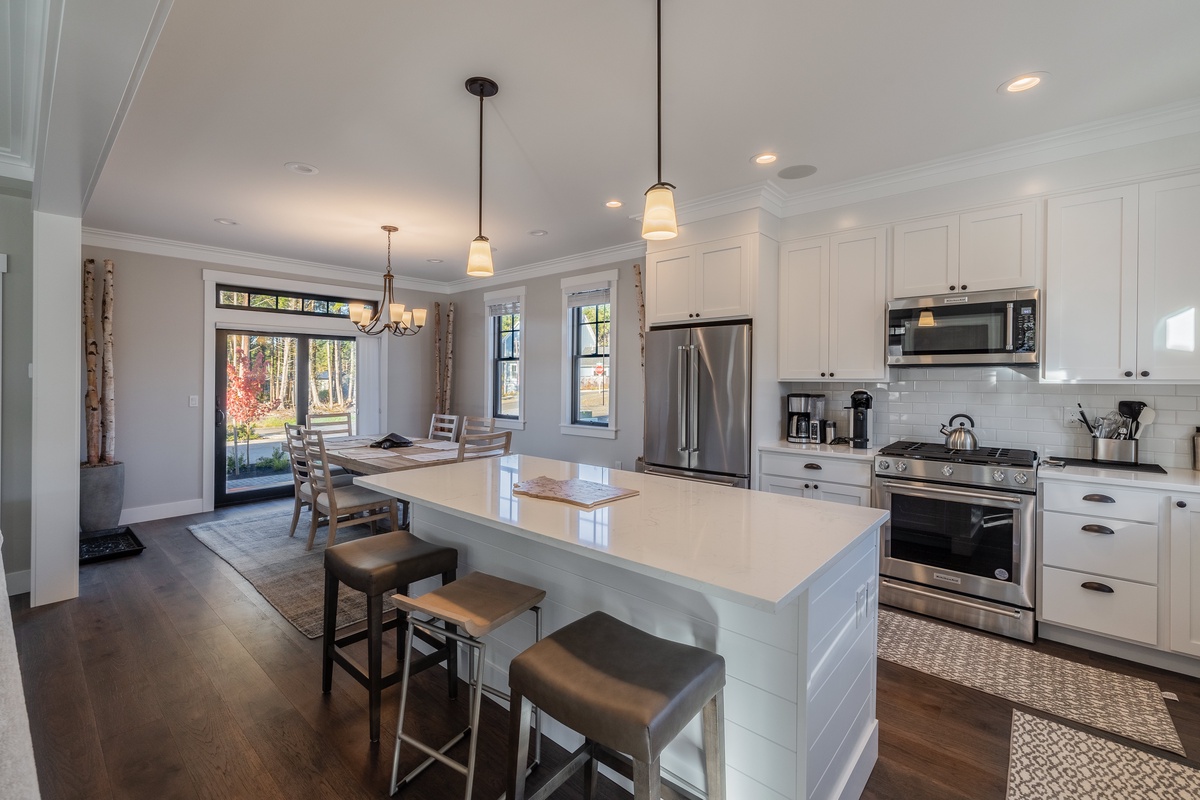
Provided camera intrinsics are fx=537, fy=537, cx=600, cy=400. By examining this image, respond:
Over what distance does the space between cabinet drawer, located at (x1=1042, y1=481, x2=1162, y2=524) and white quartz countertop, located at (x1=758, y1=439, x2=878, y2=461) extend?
33.9 inches

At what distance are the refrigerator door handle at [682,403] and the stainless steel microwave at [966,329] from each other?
52.9 inches

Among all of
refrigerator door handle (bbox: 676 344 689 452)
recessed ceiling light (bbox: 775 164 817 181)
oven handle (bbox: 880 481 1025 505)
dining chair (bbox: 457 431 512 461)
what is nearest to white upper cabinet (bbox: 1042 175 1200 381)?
oven handle (bbox: 880 481 1025 505)

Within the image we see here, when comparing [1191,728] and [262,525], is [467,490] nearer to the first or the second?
[1191,728]

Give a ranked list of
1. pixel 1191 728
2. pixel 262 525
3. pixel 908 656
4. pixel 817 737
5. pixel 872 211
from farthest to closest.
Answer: pixel 262 525
pixel 872 211
pixel 908 656
pixel 1191 728
pixel 817 737

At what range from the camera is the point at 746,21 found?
6.53 ft

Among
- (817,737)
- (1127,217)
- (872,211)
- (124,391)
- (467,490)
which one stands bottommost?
(817,737)

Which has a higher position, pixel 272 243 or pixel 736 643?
pixel 272 243

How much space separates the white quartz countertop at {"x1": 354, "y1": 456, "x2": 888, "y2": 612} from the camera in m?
1.28

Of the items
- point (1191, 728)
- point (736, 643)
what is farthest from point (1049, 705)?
point (736, 643)

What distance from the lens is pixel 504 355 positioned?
669 cm

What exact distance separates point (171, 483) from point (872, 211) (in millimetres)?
6531

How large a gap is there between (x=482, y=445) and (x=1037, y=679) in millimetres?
3514

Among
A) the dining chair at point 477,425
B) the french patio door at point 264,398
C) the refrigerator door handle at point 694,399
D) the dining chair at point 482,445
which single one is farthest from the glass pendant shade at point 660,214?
the french patio door at point 264,398

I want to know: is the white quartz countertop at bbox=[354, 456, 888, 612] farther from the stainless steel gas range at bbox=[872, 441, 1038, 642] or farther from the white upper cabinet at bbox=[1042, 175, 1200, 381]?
the white upper cabinet at bbox=[1042, 175, 1200, 381]
